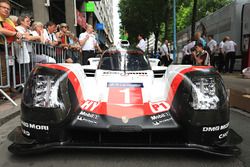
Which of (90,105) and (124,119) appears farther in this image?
(90,105)

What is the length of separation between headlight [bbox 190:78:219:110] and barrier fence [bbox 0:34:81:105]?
12.1 feet

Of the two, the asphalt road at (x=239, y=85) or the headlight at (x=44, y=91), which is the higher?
the headlight at (x=44, y=91)

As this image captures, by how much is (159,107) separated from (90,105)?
0.74 metres

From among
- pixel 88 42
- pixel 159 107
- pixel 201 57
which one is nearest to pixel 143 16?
pixel 88 42

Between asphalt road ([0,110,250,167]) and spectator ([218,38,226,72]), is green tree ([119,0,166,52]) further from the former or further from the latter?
asphalt road ([0,110,250,167])

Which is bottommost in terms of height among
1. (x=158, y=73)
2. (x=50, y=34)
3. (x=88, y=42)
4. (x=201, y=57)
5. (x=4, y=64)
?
(x=158, y=73)

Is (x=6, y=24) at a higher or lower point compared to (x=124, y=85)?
higher

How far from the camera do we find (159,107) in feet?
10.9

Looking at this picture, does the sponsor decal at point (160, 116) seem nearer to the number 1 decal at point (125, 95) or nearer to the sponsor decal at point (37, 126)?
the number 1 decal at point (125, 95)

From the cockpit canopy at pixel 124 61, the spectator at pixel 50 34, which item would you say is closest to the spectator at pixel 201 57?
the cockpit canopy at pixel 124 61

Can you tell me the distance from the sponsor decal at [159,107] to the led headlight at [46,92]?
0.99 metres

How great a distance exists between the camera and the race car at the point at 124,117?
117 inches

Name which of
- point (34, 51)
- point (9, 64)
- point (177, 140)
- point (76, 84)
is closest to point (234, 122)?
point (177, 140)

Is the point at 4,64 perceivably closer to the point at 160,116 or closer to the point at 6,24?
the point at 6,24
